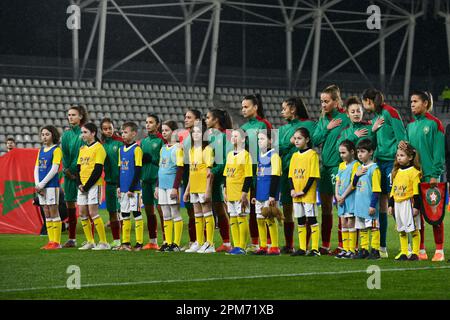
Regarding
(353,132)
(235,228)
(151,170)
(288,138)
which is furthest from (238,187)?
(151,170)

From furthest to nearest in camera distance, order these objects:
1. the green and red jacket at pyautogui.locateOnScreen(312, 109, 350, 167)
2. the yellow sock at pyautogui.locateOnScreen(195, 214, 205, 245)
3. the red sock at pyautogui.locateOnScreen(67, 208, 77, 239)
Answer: the red sock at pyautogui.locateOnScreen(67, 208, 77, 239)
the yellow sock at pyautogui.locateOnScreen(195, 214, 205, 245)
the green and red jacket at pyautogui.locateOnScreen(312, 109, 350, 167)

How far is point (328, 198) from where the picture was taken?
38.1ft

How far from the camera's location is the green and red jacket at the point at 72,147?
43.7 ft

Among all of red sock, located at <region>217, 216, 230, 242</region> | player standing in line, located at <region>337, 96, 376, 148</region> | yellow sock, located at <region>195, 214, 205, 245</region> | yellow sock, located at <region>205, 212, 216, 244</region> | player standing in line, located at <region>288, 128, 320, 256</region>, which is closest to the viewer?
player standing in line, located at <region>288, 128, 320, 256</region>

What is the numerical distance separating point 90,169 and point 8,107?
1852cm

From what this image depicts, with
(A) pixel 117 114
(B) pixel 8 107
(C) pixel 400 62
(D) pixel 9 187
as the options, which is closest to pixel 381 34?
(C) pixel 400 62

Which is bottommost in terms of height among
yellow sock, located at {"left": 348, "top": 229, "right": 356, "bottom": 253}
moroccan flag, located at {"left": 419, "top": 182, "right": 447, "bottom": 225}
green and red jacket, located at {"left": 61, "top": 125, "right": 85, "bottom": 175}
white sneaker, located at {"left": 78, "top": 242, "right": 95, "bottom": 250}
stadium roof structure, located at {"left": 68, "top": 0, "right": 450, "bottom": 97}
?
white sneaker, located at {"left": 78, "top": 242, "right": 95, "bottom": 250}

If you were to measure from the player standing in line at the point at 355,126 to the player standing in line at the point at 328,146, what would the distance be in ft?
0.43

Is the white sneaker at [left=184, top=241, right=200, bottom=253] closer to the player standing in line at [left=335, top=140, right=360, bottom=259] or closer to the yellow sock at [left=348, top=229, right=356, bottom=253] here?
the player standing in line at [left=335, top=140, right=360, bottom=259]

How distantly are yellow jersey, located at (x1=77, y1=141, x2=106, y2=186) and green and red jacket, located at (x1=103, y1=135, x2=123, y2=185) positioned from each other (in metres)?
0.26

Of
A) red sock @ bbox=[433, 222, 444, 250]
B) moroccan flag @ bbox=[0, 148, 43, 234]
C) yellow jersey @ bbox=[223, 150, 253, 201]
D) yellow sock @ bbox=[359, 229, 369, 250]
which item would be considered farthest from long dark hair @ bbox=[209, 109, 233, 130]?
moroccan flag @ bbox=[0, 148, 43, 234]

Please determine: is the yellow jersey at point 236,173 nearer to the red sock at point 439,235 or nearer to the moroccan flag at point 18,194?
the red sock at point 439,235

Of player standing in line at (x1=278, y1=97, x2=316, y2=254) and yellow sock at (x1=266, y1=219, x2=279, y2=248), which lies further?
player standing in line at (x1=278, y1=97, x2=316, y2=254)

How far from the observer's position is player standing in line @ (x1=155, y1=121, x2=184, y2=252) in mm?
12414
